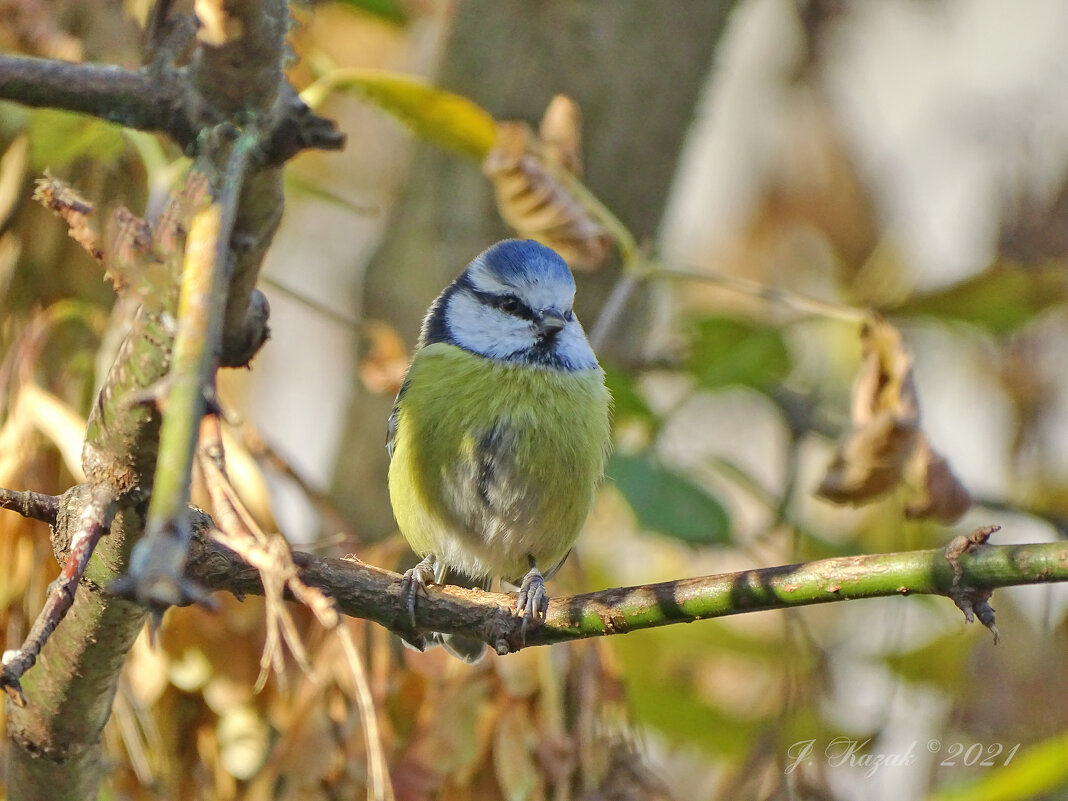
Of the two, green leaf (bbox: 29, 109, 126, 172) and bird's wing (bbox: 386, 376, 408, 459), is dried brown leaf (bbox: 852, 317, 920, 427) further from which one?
green leaf (bbox: 29, 109, 126, 172)

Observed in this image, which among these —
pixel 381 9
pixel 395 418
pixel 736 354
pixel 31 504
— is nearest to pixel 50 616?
pixel 31 504

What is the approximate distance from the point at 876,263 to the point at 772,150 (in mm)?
1010

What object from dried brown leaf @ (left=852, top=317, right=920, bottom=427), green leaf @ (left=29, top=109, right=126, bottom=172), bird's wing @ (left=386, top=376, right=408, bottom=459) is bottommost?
bird's wing @ (left=386, top=376, right=408, bottom=459)

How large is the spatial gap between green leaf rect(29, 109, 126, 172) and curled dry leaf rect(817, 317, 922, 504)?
4.51ft

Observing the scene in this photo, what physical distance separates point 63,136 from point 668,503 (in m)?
1.30

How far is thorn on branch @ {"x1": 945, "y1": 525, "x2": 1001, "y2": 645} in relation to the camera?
41.2 inches

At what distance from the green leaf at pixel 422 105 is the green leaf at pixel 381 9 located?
0.61m

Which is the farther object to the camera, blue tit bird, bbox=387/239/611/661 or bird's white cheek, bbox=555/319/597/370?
bird's white cheek, bbox=555/319/597/370

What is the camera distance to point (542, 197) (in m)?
2.12

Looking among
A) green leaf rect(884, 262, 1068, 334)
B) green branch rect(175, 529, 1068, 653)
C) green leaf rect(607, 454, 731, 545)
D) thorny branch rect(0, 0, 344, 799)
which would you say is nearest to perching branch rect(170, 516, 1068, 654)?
green branch rect(175, 529, 1068, 653)

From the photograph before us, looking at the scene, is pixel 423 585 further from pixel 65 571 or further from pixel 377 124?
pixel 377 124

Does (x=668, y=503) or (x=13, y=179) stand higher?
(x=13, y=179)

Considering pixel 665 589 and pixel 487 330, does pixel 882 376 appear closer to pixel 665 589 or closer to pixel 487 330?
pixel 487 330

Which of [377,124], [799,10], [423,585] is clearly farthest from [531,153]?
[377,124]
